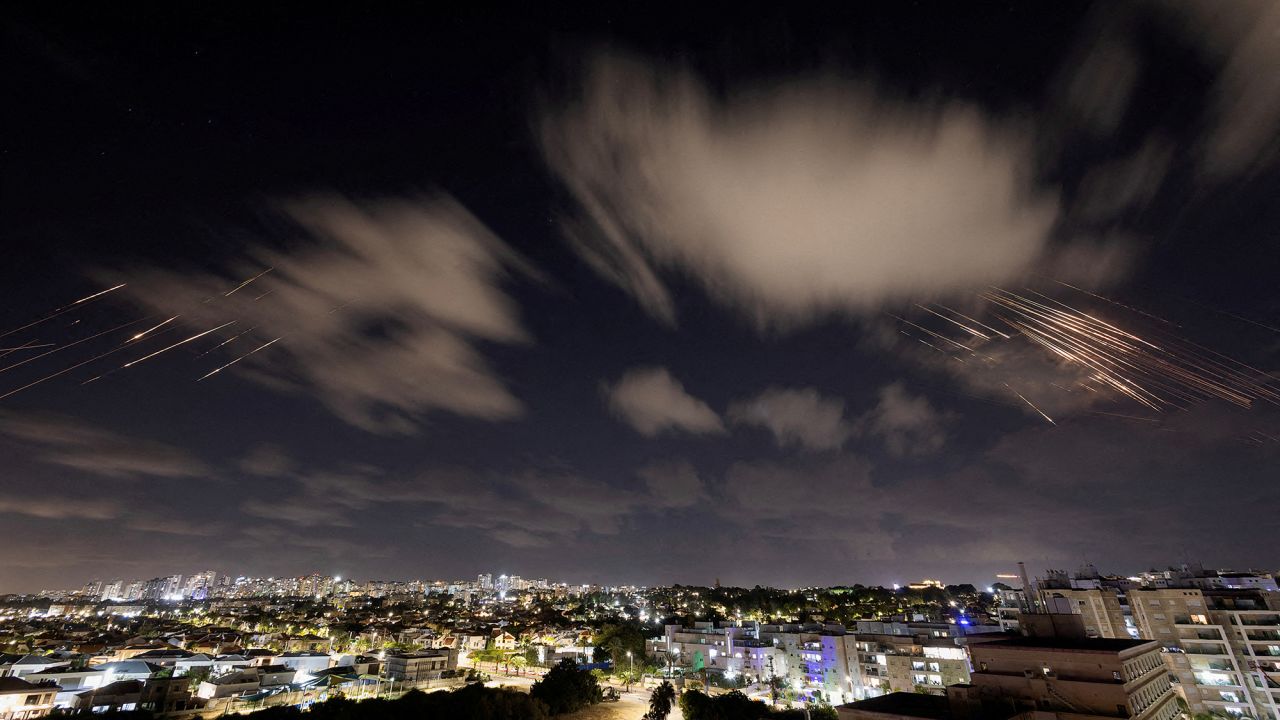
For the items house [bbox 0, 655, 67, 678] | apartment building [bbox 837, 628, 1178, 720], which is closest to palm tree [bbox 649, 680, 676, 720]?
apartment building [bbox 837, 628, 1178, 720]

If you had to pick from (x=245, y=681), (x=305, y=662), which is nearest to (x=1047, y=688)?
(x=245, y=681)

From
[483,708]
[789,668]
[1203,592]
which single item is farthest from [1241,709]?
[483,708]

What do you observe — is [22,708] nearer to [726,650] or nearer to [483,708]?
[483,708]

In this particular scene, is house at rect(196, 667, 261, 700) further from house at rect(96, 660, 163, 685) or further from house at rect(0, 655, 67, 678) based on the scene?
house at rect(0, 655, 67, 678)

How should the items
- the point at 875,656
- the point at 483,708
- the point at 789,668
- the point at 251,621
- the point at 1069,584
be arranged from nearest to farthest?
the point at 483,708
the point at 875,656
the point at 789,668
the point at 1069,584
the point at 251,621

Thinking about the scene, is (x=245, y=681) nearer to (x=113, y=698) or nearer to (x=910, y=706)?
(x=113, y=698)
